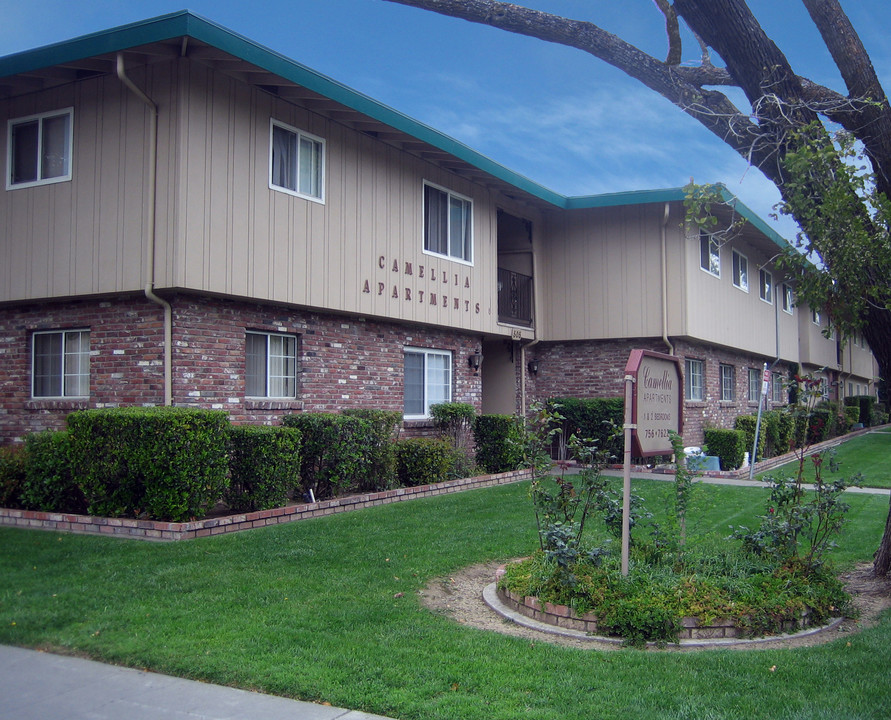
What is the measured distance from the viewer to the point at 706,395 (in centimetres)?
2005

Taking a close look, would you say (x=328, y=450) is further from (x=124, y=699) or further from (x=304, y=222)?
(x=124, y=699)

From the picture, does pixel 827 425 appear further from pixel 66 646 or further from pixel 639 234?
pixel 66 646

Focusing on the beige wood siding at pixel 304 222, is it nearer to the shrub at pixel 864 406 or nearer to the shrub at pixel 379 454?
the shrub at pixel 379 454

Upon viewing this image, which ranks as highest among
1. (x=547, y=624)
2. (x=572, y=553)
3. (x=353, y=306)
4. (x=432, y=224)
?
(x=432, y=224)

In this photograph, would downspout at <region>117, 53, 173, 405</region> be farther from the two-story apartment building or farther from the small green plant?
the small green plant

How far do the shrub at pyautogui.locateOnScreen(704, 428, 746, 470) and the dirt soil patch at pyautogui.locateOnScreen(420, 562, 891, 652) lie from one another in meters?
9.24

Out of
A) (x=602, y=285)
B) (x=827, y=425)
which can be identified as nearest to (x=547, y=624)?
(x=602, y=285)

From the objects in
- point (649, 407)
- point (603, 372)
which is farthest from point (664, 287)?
point (649, 407)

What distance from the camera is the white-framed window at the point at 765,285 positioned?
2448 centimetres

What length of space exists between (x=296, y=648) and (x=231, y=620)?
81cm

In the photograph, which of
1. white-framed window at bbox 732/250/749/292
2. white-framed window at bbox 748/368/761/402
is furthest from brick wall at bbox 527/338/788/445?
white-framed window at bbox 748/368/761/402

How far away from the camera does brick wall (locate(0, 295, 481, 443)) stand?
10609 mm

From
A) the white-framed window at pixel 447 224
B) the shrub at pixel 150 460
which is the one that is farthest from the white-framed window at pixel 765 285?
the shrub at pixel 150 460

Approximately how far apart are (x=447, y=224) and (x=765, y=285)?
13654mm
